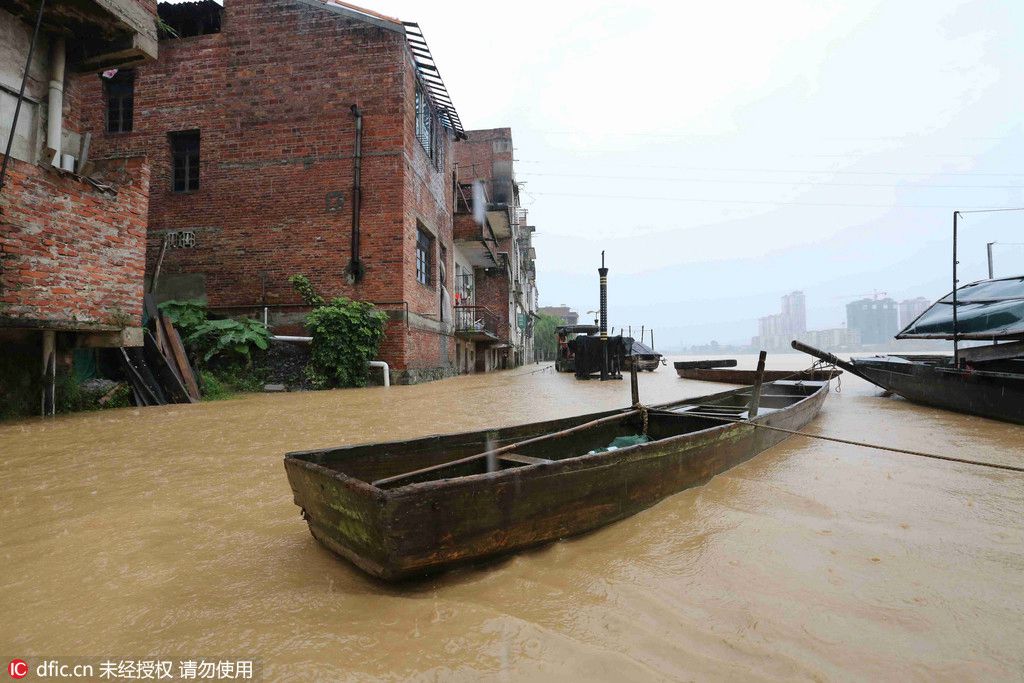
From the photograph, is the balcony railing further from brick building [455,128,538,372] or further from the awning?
the awning

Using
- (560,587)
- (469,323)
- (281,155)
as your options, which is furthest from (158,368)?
(469,323)

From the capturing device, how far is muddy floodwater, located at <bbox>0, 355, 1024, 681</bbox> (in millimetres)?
1679

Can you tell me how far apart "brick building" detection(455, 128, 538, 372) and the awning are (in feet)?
40.0

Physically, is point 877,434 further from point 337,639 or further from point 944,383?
point 337,639

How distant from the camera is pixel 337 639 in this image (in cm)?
174

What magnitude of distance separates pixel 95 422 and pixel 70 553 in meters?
4.98

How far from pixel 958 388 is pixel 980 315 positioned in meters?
1.91

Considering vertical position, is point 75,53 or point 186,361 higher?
point 75,53

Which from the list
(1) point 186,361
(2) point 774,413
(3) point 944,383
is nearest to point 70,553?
(2) point 774,413

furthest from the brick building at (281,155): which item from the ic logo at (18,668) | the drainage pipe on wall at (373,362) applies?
the ic logo at (18,668)

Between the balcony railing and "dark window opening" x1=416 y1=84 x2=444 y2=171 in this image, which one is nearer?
"dark window opening" x1=416 y1=84 x2=444 y2=171

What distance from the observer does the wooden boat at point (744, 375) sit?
36.4 feet

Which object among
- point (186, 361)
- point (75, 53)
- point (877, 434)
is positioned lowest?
point (877, 434)

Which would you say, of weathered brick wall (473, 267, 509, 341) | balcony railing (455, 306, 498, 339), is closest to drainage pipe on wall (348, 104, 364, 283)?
balcony railing (455, 306, 498, 339)
